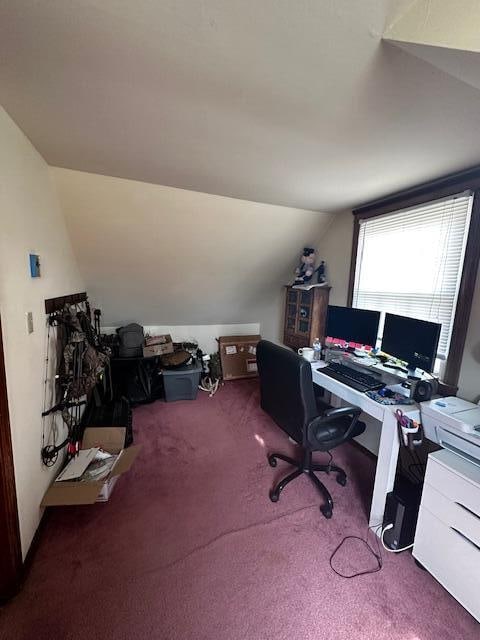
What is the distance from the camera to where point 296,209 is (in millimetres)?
2527

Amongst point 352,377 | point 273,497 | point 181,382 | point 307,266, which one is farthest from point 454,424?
point 181,382

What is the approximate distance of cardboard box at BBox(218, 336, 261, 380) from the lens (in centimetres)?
386

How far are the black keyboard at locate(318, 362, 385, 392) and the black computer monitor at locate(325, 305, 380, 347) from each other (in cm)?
25

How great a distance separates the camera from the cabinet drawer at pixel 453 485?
115 cm

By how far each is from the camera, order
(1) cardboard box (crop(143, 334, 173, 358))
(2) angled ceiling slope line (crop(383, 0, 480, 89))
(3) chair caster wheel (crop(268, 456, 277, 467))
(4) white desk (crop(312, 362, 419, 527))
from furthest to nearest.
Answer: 1. (1) cardboard box (crop(143, 334, 173, 358))
2. (3) chair caster wheel (crop(268, 456, 277, 467))
3. (4) white desk (crop(312, 362, 419, 527))
4. (2) angled ceiling slope line (crop(383, 0, 480, 89))

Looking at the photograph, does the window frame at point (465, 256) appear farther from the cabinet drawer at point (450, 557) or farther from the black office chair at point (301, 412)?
the cabinet drawer at point (450, 557)

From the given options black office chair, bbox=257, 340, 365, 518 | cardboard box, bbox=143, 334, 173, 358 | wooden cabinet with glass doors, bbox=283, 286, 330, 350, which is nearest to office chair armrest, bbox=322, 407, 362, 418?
black office chair, bbox=257, 340, 365, 518

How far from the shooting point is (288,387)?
1.66 meters

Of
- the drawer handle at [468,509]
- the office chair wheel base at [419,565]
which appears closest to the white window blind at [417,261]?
the drawer handle at [468,509]

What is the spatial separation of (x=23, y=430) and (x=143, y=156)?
164 centimetres

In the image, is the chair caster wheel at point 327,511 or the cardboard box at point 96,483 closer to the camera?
the cardboard box at point 96,483

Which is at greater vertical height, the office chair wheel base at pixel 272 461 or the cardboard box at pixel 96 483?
the cardboard box at pixel 96 483

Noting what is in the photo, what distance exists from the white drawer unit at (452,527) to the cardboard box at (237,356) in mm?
2654

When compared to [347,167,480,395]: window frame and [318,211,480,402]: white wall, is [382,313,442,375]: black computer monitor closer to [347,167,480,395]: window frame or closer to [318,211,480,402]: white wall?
[347,167,480,395]: window frame
